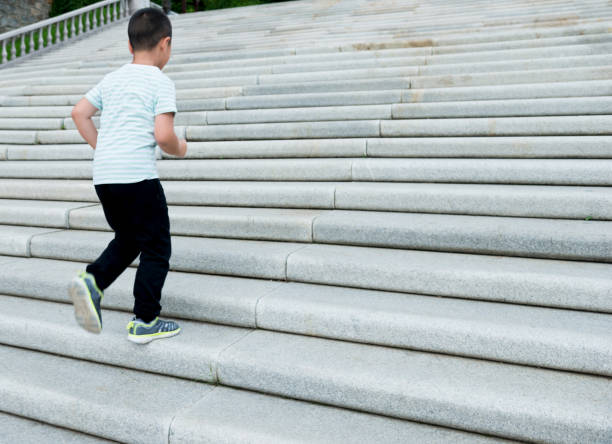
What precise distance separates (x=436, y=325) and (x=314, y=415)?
0.68 metres

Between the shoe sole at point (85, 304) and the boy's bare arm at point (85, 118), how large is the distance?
637 mm

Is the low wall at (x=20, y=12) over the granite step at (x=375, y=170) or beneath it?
over

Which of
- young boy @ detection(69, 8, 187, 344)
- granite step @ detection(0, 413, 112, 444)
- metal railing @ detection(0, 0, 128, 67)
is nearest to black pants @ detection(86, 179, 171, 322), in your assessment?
young boy @ detection(69, 8, 187, 344)

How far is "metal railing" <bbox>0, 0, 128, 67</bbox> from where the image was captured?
976cm

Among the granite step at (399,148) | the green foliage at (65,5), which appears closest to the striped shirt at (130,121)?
the granite step at (399,148)

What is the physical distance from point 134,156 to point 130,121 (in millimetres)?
A: 157

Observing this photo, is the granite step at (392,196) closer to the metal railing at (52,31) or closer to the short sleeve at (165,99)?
the short sleeve at (165,99)

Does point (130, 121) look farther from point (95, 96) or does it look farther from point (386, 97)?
point (386, 97)

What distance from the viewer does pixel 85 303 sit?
7.14 ft

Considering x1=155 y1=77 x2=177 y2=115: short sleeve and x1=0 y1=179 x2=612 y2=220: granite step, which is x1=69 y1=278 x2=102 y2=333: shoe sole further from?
x1=0 y1=179 x2=612 y2=220: granite step

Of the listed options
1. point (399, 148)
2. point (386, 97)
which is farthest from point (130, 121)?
point (386, 97)

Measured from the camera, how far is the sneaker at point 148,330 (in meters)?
2.48

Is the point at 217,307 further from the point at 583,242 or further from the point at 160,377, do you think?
the point at 583,242

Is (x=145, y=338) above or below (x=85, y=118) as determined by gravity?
below
